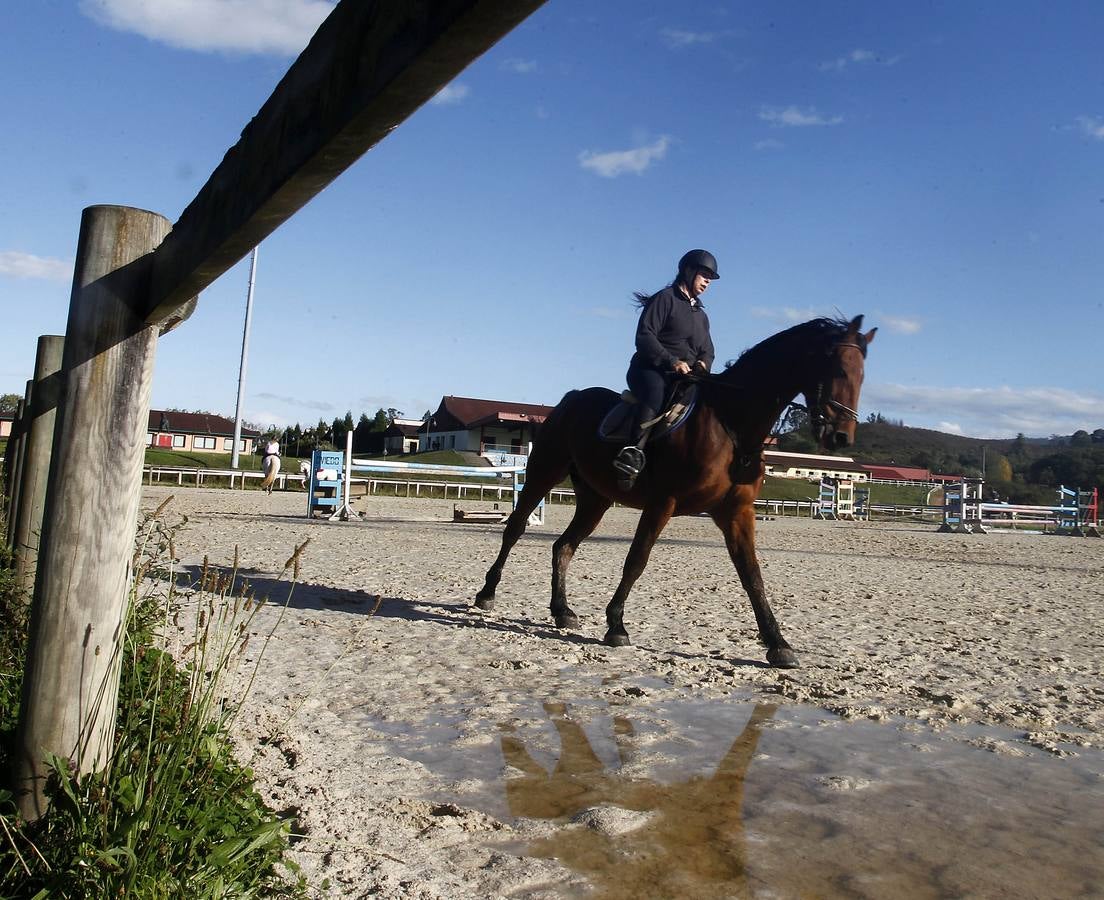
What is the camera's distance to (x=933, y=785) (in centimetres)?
334

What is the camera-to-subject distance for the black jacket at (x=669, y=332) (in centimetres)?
631

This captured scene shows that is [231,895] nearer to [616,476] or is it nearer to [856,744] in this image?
[856,744]

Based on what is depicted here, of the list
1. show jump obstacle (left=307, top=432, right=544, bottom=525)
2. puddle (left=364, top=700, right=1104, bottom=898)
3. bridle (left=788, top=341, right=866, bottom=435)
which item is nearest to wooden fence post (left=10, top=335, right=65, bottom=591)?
puddle (left=364, top=700, right=1104, bottom=898)

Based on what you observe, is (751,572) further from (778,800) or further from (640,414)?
(778,800)

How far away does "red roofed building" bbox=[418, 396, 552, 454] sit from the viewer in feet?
230

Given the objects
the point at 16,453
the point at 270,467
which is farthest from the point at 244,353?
the point at 16,453

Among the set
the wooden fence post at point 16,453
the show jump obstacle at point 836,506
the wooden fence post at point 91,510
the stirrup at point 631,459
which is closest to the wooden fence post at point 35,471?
the wooden fence post at point 16,453

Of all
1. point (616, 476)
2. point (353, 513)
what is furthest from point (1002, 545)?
point (616, 476)

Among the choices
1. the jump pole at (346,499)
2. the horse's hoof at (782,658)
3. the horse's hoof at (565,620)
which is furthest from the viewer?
the jump pole at (346,499)

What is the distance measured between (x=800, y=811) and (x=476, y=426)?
6819 centimetres

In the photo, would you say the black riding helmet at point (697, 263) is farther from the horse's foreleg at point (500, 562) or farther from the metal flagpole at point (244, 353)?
the metal flagpole at point (244, 353)

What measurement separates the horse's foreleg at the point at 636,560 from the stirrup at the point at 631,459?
11.5 inches

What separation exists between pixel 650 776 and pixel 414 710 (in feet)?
4.37

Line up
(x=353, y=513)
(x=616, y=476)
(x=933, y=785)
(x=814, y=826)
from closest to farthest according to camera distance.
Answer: (x=814, y=826) → (x=933, y=785) → (x=616, y=476) → (x=353, y=513)
